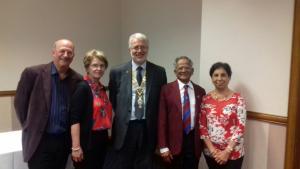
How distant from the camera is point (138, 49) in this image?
2.39m

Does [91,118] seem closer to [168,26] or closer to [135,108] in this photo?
[135,108]

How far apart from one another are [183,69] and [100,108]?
0.67 m

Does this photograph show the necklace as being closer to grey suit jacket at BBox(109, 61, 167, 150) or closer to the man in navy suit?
the man in navy suit

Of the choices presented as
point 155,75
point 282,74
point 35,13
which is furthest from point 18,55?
point 282,74

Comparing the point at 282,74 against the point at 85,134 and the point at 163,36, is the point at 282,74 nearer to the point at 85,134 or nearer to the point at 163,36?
the point at 85,134

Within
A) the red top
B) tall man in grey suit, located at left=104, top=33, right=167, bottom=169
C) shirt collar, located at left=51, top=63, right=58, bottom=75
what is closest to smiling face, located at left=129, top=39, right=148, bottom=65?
tall man in grey suit, located at left=104, top=33, right=167, bottom=169

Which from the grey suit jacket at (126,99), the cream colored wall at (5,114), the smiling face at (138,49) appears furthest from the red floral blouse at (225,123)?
the cream colored wall at (5,114)

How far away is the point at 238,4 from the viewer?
267 cm

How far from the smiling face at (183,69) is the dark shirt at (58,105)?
0.82 m

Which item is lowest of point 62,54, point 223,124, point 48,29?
point 223,124

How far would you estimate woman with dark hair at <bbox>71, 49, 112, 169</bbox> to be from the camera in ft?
7.16

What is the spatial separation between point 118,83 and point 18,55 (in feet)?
6.07

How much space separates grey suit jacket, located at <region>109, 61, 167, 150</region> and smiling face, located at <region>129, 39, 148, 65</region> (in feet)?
0.29

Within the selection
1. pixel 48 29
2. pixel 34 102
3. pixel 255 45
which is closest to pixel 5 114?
pixel 48 29
